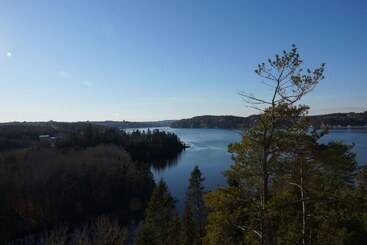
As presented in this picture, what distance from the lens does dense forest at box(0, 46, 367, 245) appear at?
7141 millimetres

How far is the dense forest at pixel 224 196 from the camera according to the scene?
7.14 metres

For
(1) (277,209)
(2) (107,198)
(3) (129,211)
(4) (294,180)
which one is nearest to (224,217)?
(1) (277,209)

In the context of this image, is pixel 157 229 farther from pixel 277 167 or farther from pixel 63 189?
pixel 63 189

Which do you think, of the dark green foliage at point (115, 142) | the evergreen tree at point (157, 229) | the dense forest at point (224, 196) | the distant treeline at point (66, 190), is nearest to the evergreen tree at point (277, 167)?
the dense forest at point (224, 196)

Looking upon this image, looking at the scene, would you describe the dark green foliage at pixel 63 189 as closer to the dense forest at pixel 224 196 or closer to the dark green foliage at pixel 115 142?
the dense forest at pixel 224 196

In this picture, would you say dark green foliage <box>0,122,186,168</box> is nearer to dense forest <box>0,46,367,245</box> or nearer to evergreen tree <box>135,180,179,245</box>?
dense forest <box>0,46,367,245</box>

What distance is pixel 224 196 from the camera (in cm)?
742

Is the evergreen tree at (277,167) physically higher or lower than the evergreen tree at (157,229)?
higher

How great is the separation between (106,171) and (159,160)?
32.5 metres

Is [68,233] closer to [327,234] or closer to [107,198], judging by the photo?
[107,198]

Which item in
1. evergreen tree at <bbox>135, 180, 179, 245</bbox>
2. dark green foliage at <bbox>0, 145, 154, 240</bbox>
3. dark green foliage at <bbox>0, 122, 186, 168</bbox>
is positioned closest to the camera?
evergreen tree at <bbox>135, 180, 179, 245</bbox>

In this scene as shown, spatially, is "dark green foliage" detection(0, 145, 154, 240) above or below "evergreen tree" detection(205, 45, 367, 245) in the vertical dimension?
below

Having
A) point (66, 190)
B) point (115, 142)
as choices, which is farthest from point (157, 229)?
point (115, 142)

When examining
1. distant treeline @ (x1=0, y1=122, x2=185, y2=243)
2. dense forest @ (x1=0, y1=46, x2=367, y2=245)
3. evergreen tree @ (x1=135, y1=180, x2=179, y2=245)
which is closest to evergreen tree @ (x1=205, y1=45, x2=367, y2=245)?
dense forest @ (x1=0, y1=46, x2=367, y2=245)
